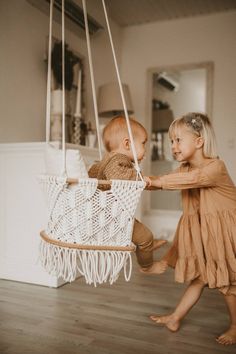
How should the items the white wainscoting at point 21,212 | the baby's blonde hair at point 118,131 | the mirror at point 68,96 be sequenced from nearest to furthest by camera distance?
1. the baby's blonde hair at point 118,131
2. the white wainscoting at point 21,212
3. the mirror at point 68,96

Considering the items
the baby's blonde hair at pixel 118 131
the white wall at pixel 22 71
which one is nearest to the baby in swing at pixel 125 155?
the baby's blonde hair at pixel 118 131

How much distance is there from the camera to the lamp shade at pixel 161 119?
452 centimetres

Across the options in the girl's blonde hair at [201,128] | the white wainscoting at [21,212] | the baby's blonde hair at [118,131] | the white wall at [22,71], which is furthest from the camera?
the white wall at [22,71]

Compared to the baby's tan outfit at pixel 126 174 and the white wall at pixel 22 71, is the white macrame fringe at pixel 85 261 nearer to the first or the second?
the baby's tan outfit at pixel 126 174

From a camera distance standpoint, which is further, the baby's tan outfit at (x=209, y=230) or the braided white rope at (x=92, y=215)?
the baby's tan outfit at (x=209, y=230)

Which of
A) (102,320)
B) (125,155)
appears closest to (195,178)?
(125,155)

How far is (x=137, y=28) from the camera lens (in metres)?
4.50

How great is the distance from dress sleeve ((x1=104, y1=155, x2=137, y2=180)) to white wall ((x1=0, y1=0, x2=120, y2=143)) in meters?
1.53

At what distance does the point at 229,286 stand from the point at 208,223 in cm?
27

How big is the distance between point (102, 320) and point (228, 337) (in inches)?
22.4

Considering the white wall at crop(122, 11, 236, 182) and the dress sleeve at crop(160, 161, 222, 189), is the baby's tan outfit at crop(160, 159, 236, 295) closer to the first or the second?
the dress sleeve at crop(160, 161, 222, 189)

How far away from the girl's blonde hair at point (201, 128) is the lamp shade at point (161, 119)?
9.40 feet

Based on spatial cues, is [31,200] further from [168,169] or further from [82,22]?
[168,169]

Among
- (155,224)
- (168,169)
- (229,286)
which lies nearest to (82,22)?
(168,169)
